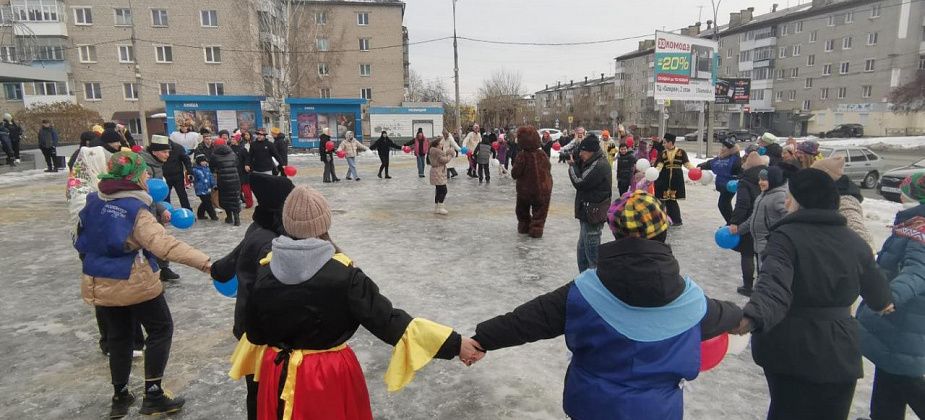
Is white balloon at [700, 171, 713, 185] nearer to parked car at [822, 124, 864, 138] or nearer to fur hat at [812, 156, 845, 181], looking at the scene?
fur hat at [812, 156, 845, 181]

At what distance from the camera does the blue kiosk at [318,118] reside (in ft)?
90.6

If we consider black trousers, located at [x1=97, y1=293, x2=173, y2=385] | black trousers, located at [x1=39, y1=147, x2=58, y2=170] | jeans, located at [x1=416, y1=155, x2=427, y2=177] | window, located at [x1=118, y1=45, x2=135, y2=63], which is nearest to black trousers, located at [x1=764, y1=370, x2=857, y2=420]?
black trousers, located at [x1=97, y1=293, x2=173, y2=385]

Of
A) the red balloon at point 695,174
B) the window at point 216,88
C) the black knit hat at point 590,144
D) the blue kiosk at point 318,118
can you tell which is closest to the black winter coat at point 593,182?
the black knit hat at point 590,144

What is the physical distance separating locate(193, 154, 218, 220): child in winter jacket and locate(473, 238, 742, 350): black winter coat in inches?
357

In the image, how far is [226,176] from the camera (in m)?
9.34

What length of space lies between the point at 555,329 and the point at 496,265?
5062 millimetres

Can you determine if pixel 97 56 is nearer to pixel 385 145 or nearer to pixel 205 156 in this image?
pixel 385 145

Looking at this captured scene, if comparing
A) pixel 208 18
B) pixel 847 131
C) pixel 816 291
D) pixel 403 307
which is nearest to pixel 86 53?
pixel 208 18

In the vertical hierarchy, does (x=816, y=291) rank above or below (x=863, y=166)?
above

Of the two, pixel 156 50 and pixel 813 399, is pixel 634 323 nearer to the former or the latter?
pixel 813 399

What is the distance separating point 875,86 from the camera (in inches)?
1951

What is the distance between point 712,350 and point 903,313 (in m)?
1.48

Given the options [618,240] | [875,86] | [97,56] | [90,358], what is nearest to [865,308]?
[618,240]

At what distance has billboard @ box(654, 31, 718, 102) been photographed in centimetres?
2070
